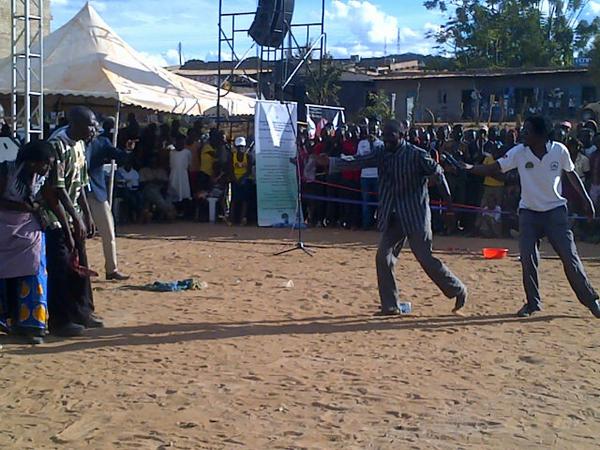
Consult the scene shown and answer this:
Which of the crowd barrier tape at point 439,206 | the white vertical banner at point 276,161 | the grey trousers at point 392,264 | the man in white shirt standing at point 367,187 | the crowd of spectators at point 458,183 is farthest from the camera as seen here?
the man in white shirt standing at point 367,187

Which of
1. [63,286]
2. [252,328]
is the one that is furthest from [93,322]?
[252,328]

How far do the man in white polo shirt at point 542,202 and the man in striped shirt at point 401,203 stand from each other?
512 mm

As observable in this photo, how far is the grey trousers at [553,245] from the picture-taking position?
27.2 ft

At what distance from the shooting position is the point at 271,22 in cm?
1850

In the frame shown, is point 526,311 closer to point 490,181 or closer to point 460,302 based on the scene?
point 460,302

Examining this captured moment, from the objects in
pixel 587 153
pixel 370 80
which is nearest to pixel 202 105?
pixel 587 153

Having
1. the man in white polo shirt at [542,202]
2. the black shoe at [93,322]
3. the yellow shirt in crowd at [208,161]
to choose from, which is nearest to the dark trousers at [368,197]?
the yellow shirt in crowd at [208,161]

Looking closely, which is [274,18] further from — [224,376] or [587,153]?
[224,376]

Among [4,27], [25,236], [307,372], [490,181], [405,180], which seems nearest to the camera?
[307,372]

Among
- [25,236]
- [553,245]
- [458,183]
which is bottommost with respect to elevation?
[553,245]

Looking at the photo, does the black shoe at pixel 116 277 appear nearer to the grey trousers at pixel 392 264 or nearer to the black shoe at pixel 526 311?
the grey trousers at pixel 392 264

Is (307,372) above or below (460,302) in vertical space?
below

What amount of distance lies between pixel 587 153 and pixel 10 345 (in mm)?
10527

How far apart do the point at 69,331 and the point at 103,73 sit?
32.1 feet
